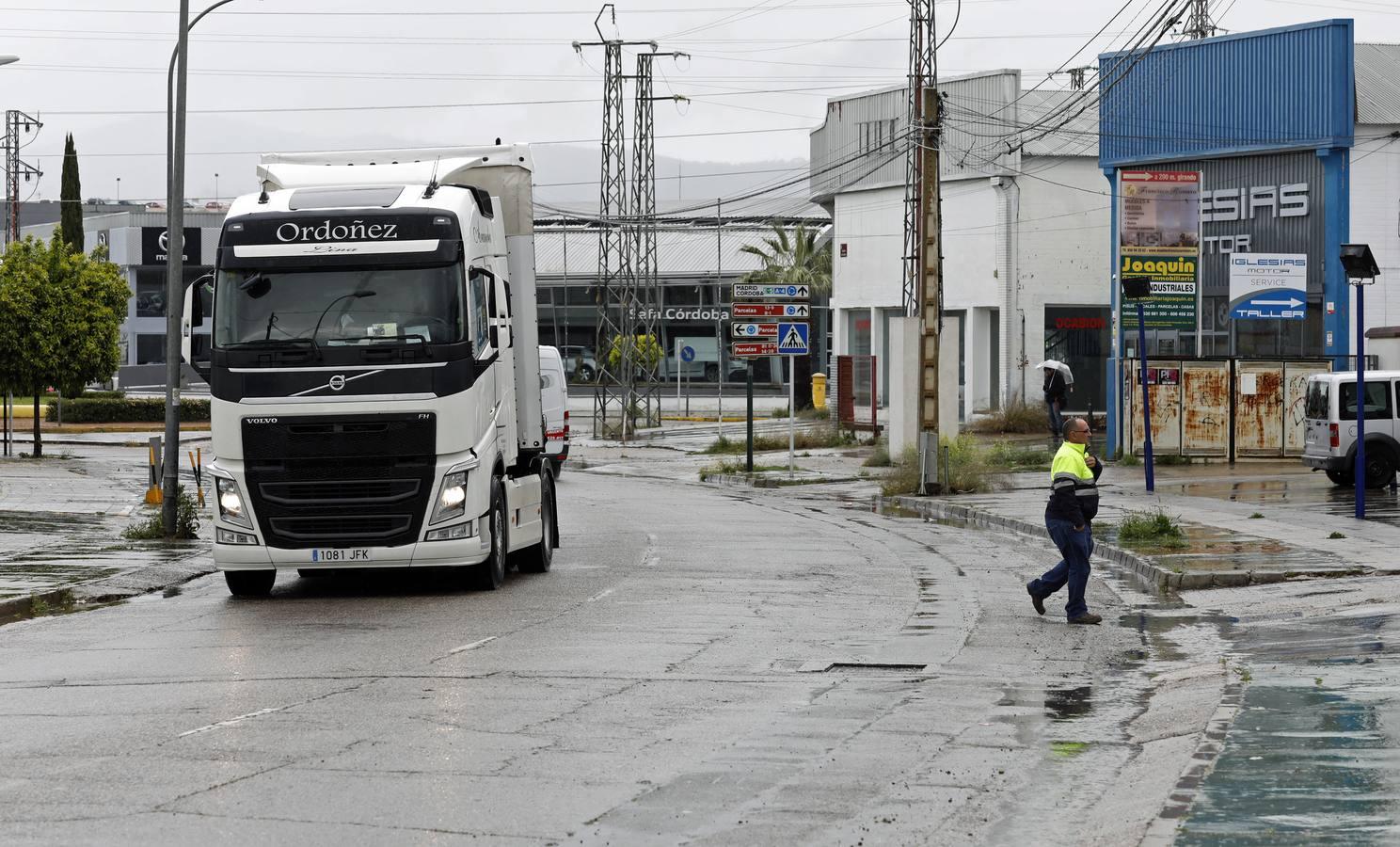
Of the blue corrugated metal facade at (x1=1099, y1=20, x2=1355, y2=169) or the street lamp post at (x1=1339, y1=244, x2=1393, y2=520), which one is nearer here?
the street lamp post at (x1=1339, y1=244, x2=1393, y2=520)

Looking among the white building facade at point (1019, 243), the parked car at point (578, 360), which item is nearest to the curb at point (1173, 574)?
the white building facade at point (1019, 243)

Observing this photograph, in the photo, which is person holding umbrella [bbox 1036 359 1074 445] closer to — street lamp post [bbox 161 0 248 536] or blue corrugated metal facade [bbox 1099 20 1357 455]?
blue corrugated metal facade [bbox 1099 20 1357 455]

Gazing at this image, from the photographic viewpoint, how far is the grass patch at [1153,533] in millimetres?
20184

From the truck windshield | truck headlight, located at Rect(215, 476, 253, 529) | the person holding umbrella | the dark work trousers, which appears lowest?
the dark work trousers

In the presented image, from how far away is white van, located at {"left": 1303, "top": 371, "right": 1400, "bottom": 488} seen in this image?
2762cm

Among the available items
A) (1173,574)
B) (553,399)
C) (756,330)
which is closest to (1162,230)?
(756,330)

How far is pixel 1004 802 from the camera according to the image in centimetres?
764

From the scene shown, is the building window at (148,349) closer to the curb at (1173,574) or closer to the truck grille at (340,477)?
the curb at (1173,574)

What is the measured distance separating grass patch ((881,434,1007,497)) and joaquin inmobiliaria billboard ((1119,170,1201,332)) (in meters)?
4.84

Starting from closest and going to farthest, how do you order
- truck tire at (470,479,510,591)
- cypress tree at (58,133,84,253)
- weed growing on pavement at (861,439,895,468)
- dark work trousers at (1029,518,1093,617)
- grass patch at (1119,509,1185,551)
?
dark work trousers at (1029,518,1093,617) < truck tire at (470,479,510,591) < grass patch at (1119,509,1185,551) < weed growing on pavement at (861,439,895,468) < cypress tree at (58,133,84,253)

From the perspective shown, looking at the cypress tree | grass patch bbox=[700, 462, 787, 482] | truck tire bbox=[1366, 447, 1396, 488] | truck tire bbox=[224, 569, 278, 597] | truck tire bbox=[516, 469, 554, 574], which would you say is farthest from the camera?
the cypress tree

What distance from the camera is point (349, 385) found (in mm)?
15375

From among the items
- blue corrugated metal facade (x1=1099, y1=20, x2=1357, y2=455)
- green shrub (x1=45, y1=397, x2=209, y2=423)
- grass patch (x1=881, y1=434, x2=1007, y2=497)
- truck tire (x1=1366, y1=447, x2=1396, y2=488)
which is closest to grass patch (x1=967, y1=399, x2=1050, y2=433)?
blue corrugated metal facade (x1=1099, y1=20, x2=1357, y2=455)

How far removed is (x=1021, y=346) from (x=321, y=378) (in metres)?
42.3
